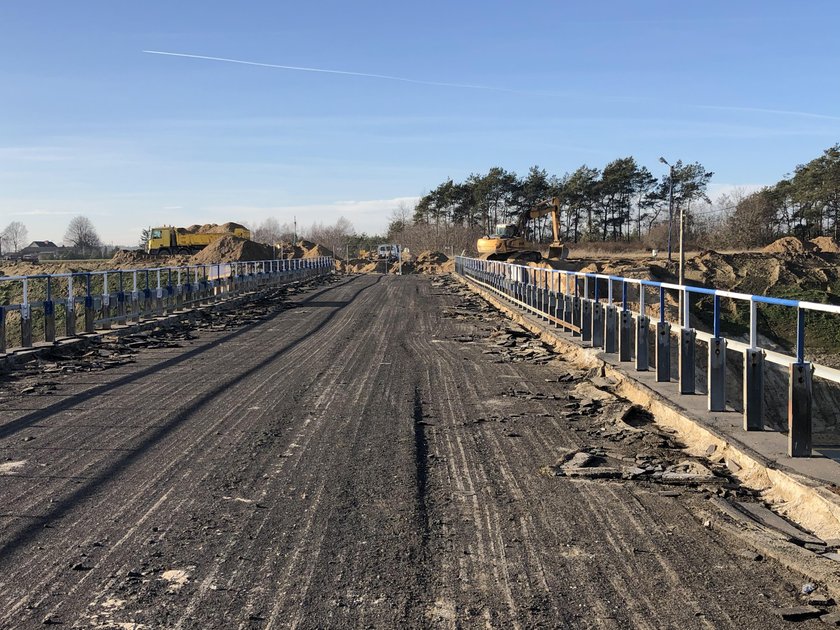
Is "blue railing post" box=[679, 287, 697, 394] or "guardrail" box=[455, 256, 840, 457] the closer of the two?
"guardrail" box=[455, 256, 840, 457]

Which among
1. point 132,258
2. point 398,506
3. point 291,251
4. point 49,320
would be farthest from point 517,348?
point 291,251

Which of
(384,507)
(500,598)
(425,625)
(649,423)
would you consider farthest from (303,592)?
(649,423)

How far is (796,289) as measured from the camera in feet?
177

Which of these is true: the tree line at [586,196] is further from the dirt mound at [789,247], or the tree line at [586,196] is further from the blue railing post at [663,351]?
the blue railing post at [663,351]

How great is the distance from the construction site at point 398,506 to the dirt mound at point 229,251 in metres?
61.5

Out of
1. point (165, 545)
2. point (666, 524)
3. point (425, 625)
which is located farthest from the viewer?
point (666, 524)

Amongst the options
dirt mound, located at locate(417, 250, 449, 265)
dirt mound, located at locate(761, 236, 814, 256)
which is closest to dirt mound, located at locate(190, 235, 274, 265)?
dirt mound, located at locate(417, 250, 449, 265)

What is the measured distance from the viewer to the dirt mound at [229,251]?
71.9 metres

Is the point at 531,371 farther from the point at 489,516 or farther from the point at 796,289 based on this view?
the point at 796,289

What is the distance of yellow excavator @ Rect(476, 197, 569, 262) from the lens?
4331 cm

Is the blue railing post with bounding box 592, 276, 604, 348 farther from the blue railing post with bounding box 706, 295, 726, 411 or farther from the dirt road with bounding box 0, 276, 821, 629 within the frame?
the blue railing post with bounding box 706, 295, 726, 411

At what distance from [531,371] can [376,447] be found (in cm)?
539

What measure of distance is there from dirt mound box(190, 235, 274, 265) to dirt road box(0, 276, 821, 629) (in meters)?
63.2

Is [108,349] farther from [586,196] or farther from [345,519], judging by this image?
[586,196]
